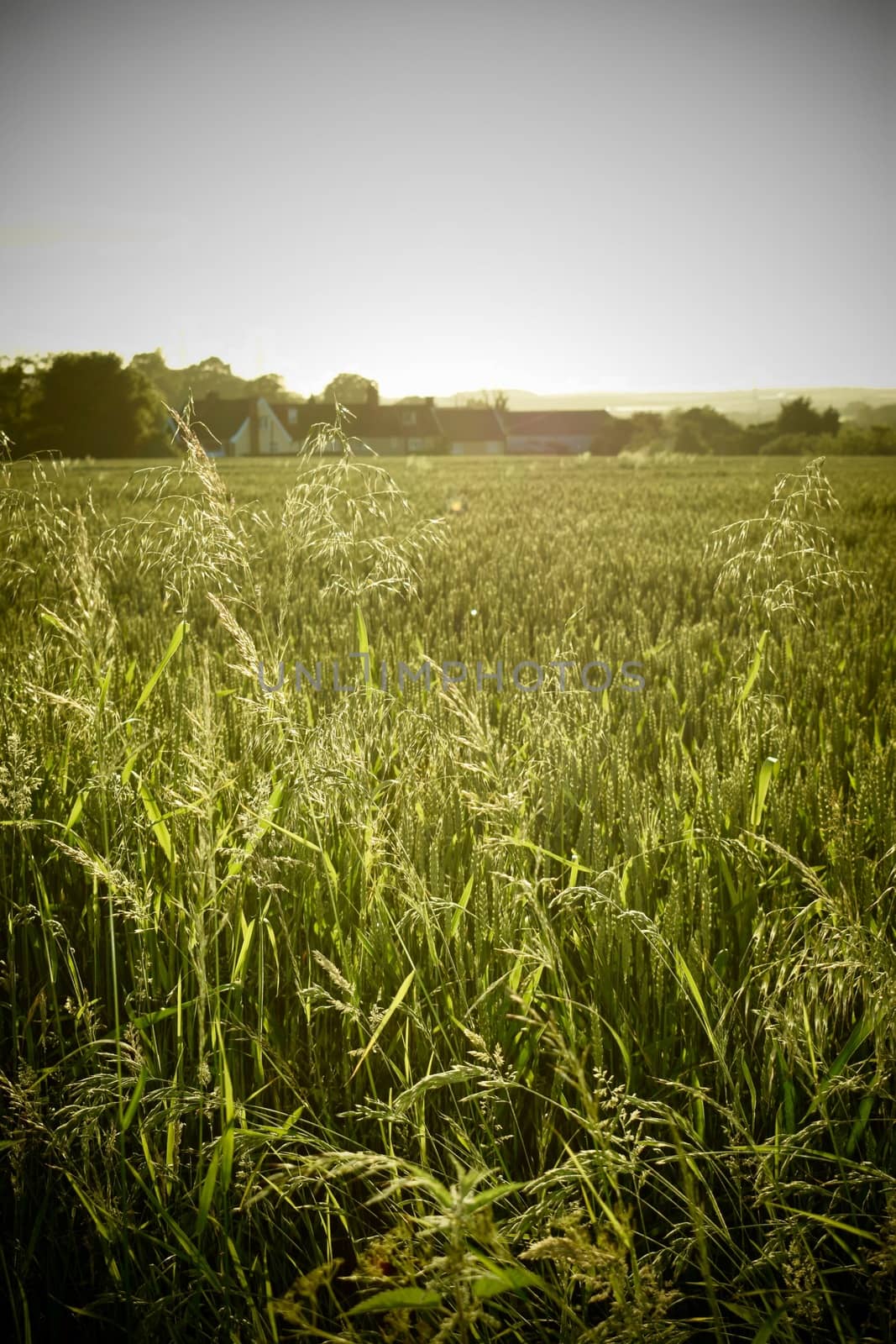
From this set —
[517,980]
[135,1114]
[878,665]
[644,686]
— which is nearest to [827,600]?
[878,665]

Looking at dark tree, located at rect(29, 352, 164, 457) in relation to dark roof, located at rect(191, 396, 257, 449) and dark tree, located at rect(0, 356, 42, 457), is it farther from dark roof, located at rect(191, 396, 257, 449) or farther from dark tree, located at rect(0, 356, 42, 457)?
dark tree, located at rect(0, 356, 42, 457)

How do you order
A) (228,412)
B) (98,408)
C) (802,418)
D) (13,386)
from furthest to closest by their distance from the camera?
1. (802,418)
2. (228,412)
3. (98,408)
4. (13,386)

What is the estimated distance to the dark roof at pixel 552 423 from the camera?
57188mm

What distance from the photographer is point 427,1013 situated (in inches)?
56.7

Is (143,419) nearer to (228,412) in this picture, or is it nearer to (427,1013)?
(228,412)

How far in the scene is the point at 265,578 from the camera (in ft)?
19.5

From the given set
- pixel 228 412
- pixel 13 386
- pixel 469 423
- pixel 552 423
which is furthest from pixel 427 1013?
pixel 552 423

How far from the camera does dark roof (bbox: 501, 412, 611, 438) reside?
5719cm

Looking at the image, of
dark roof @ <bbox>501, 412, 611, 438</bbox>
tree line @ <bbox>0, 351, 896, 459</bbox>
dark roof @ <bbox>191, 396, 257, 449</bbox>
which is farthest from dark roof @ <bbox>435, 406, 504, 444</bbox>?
dark roof @ <bbox>191, 396, 257, 449</bbox>

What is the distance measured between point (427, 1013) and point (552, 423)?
2420 inches

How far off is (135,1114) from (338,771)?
659mm

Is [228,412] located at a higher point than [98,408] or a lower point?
higher

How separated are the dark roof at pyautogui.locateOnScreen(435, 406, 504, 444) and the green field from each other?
1833 inches

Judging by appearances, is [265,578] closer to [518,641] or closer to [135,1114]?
[518,641]
